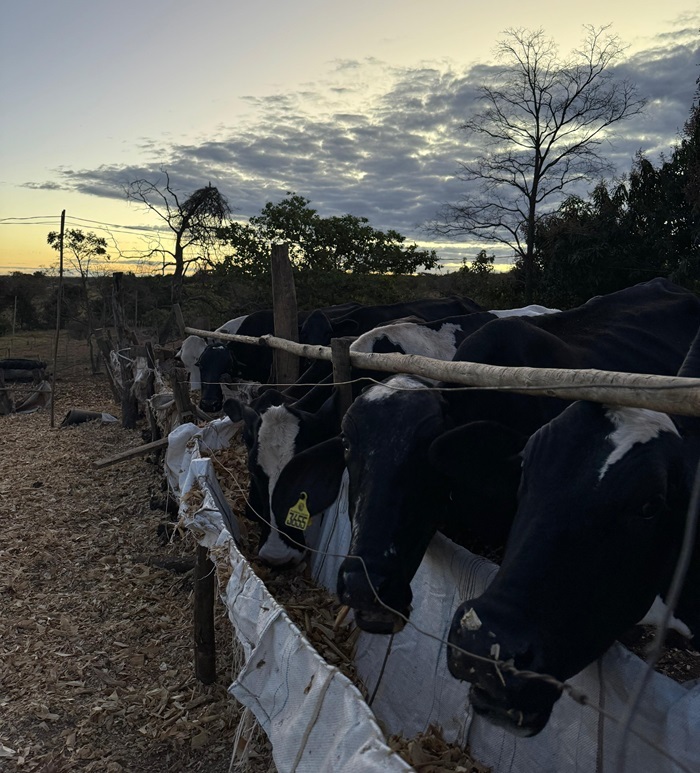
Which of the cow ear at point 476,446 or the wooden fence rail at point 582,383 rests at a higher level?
the wooden fence rail at point 582,383

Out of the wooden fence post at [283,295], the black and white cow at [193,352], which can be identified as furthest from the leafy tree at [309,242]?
the wooden fence post at [283,295]

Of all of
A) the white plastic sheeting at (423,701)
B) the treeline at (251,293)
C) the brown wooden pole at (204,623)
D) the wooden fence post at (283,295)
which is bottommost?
the brown wooden pole at (204,623)

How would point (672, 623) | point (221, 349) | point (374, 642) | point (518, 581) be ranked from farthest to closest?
point (221, 349), point (374, 642), point (672, 623), point (518, 581)

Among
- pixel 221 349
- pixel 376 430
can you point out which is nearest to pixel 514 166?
pixel 221 349

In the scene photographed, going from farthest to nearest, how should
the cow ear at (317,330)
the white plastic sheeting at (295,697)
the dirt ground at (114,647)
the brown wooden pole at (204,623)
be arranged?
the cow ear at (317,330) < the brown wooden pole at (204,623) < the dirt ground at (114,647) < the white plastic sheeting at (295,697)

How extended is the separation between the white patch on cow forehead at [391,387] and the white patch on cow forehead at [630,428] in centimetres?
121

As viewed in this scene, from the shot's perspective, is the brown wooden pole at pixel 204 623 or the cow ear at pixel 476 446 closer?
the cow ear at pixel 476 446

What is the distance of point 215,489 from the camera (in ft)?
15.3

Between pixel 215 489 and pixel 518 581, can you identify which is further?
pixel 215 489

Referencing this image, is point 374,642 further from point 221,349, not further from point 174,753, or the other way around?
point 221,349

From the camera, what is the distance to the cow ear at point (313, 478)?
391 cm

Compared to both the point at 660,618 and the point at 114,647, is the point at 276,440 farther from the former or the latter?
the point at 660,618

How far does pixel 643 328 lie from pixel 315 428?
2.38m

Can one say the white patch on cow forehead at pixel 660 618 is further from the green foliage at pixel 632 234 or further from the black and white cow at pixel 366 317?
the green foliage at pixel 632 234
